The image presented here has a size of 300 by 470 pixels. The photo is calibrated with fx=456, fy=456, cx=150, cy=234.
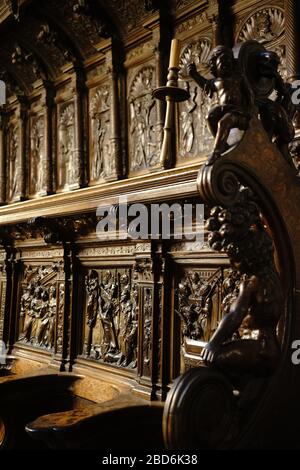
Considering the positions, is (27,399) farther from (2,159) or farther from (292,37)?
(2,159)

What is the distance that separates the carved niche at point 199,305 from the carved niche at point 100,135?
1.80 meters

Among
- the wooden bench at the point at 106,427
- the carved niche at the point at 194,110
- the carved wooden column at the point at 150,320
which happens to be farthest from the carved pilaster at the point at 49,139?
the wooden bench at the point at 106,427

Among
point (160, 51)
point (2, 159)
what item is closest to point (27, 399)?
point (160, 51)

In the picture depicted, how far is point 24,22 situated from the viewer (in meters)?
4.41

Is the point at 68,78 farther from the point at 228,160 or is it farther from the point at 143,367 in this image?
the point at 228,160

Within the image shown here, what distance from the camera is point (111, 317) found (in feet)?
10.9

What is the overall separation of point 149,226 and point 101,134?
6.11ft

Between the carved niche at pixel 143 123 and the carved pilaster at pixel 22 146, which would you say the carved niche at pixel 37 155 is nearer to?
the carved pilaster at pixel 22 146

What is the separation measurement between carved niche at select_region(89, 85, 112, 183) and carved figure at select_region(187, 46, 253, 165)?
2.70 m

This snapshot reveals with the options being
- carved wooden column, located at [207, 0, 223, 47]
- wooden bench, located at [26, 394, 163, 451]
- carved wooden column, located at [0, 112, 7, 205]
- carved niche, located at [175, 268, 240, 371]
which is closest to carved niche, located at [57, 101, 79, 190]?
carved wooden column, located at [0, 112, 7, 205]

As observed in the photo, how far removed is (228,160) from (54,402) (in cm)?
271

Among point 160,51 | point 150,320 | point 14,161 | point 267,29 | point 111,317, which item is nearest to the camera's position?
point 150,320

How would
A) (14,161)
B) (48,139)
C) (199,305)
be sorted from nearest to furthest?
Answer: (199,305), (48,139), (14,161)

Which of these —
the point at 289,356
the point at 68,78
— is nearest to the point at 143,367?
the point at 289,356
